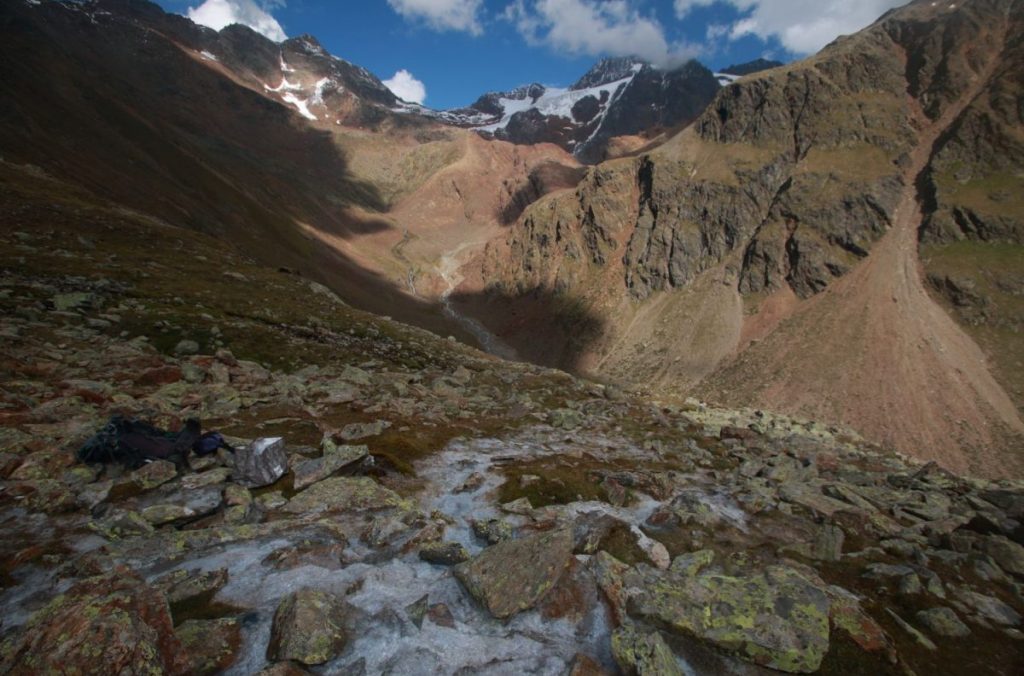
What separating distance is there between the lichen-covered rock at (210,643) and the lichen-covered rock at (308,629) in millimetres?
580

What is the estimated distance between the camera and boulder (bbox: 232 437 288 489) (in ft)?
46.1

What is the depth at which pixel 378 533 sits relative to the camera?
12.2 metres

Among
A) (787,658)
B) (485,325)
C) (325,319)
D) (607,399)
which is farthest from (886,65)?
(787,658)

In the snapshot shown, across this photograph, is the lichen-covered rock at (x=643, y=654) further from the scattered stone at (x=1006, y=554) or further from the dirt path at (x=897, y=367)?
the dirt path at (x=897, y=367)

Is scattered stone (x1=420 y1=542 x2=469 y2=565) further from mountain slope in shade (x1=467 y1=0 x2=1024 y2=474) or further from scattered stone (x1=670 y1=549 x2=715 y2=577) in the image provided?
mountain slope in shade (x1=467 y1=0 x2=1024 y2=474)

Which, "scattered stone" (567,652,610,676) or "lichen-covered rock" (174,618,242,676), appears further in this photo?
"scattered stone" (567,652,610,676)

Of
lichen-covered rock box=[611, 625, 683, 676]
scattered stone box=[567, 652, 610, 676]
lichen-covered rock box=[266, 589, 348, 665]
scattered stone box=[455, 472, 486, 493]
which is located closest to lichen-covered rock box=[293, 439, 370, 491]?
scattered stone box=[455, 472, 486, 493]

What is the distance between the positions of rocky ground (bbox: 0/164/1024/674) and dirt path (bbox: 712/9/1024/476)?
53946 mm

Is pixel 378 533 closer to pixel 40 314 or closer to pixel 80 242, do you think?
pixel 40 314

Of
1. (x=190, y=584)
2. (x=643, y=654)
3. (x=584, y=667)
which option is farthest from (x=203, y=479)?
(x=643, y=654)

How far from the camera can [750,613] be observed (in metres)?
9.87

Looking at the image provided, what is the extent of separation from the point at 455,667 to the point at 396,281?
580 ft

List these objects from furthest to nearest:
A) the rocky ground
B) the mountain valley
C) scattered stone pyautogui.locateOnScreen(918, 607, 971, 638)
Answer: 1. scattered stone pyautogui.locateOnScreen(918, 607, 971, 638)
2. the mountain valley
3. the rocky ground

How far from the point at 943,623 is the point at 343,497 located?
15270 millimetres
